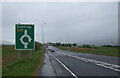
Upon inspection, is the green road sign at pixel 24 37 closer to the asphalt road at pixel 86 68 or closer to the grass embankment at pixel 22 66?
the grass embankment at pixel 22 66

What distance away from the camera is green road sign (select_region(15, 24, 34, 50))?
18.3 metres

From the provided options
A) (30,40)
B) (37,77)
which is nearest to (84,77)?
(37,77)

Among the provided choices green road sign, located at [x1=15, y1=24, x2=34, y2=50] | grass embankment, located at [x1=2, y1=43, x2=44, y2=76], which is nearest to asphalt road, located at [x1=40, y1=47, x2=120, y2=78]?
grass embankment, located at [x1=2, y1=43, x2=44, y2=76]

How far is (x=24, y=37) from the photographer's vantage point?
62.0ft

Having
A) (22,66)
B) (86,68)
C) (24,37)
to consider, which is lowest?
(86,68)

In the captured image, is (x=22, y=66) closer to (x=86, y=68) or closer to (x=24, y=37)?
(x=24, y=37)

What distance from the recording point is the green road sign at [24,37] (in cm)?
1830

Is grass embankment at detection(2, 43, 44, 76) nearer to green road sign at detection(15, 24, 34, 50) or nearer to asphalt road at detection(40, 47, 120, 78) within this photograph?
asphalt road at detection(40, 47, 120, 78)

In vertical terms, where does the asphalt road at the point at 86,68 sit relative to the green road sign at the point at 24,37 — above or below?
below

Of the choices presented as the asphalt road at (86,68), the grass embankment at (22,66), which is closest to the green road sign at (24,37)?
the grass embankment at (22,66)

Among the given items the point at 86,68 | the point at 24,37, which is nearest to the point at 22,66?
the point at 24,37

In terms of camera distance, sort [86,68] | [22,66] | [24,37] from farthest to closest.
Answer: [24,37], [22,66], [86,68]

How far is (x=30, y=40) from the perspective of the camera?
18531mm

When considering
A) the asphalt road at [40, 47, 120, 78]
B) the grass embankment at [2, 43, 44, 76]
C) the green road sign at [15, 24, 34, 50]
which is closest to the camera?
the grass embankment at [2, 43, 44, 76]
